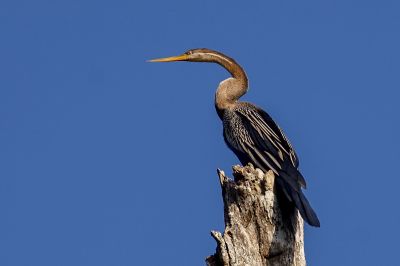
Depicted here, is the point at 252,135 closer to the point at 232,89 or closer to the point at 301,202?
the point at 232,89

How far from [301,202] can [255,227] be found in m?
0.65

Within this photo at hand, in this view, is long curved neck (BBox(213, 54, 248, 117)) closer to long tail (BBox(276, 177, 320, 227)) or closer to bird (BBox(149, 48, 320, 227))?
bird (BBox(149, 48, 320, 227))

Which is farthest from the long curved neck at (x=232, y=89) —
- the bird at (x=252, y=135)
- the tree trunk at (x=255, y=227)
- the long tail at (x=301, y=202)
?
the tree trunk at (x=255, y=227)

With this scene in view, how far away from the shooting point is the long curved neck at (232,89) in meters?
9.49

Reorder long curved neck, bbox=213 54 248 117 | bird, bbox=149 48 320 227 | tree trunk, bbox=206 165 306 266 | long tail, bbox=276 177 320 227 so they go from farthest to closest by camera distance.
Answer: long curved neck, bbox=213 54 248 117 → bird, bbox=149 48 320 227 → long tail, bbox=276 177 320 227 → tree trunk, bbox=206 165 306 266

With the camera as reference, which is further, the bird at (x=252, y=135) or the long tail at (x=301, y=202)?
the bird at (x=252, y=135)

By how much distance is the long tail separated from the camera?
6.44 m

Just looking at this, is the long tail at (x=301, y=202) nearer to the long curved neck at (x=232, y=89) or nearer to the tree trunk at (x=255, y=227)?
the tree trunk at (x=255, y=227)

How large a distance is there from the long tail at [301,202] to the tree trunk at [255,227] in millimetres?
60

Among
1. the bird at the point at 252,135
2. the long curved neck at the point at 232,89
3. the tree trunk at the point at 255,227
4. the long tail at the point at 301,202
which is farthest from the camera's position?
the long curved neck at the point at 232,89

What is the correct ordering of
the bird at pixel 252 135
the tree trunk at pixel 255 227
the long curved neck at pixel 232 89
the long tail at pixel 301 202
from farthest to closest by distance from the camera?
the long curved neck at pixel 232 89, the bird at pixel 252 135, the long tail at pixel 301 202, the tree trunk at pixel 255 227

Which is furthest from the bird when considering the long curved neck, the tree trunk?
the tree trunk

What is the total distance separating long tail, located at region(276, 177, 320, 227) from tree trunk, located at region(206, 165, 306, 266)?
6cm

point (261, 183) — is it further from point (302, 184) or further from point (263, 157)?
point (263, 157)
